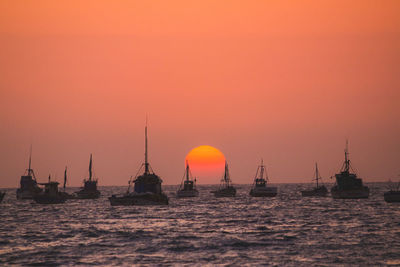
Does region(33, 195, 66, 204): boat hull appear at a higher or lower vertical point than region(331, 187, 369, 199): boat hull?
lower

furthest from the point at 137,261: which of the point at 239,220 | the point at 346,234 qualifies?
the point at 239,220

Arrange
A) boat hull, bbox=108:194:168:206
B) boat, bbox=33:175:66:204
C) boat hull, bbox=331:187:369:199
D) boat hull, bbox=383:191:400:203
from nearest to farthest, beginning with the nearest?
boat hull, bbox=108:194:168:206 < boat hull, bbox=383:191:400:203 < boat, bbox=33:175:66:204 < boat hull, bbox=331:187:369:199

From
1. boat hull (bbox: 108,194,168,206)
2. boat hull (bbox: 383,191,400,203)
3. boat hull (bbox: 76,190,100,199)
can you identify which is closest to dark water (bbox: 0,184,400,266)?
boat hull (bbox: 108,194,168,206)

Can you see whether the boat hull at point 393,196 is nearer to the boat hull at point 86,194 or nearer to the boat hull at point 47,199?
the boat hull at point 47,199

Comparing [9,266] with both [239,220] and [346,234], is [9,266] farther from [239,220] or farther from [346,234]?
[239,220]

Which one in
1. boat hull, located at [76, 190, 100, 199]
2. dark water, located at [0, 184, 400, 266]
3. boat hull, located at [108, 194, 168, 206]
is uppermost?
boat hull, located at [76, 190, 100, 199]

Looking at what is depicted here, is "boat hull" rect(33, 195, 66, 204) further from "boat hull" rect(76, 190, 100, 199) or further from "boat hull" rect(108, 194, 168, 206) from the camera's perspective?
"boat hull" rect(76, 190, 100, 199)

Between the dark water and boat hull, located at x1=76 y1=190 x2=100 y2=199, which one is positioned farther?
boat hull, located at x1=76 y1=190 x2=100 y2=199

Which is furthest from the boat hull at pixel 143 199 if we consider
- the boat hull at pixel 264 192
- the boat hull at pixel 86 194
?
the boat hull at pixel 264 192

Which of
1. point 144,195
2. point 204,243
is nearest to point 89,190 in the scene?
point 144,195

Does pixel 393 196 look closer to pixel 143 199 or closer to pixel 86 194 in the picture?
pixel 143 199

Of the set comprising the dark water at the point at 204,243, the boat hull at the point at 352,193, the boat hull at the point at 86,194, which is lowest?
the dark water at the point at 204,243

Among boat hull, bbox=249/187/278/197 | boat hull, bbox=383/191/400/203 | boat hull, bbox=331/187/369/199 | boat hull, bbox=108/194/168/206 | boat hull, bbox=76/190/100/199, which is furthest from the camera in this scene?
boat hull, bbox=249/187/278/197

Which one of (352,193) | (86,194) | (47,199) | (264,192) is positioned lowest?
(47,199)
